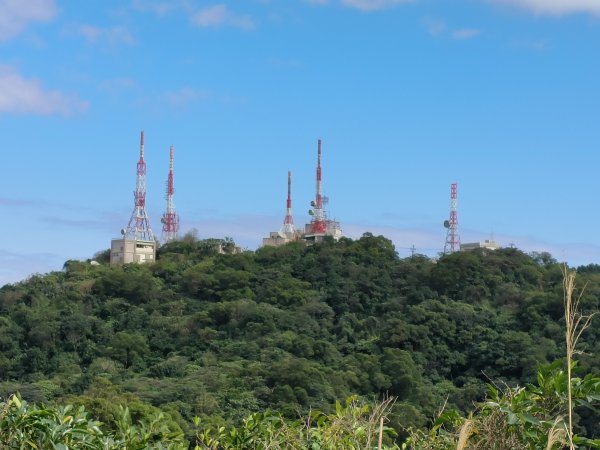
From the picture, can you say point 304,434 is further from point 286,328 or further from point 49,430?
point 286,328

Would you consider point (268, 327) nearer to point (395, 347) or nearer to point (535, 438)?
point (395, 347)

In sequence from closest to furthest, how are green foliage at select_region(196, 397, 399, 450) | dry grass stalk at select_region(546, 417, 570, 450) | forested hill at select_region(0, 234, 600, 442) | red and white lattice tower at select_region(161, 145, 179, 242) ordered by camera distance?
dry grass stalk at select_region(546, 417, 570, 450)
green foliage at select_region(196, 397, 399, 450)
forested hill at select_region(0, 234, 600, 442)
red and white lattice tower at select_region(161, 145, 179, 242)

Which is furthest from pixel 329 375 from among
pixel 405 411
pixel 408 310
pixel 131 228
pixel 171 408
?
pixel 131 228

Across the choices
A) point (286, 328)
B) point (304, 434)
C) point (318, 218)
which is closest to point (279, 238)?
point (318, 218)

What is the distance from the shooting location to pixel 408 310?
37688 mm

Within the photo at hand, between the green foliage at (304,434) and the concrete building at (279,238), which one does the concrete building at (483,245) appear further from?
the green foliage at (304,434)

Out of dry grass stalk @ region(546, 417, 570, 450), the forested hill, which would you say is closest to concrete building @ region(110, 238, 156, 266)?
the forested hill

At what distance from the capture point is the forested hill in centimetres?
2845

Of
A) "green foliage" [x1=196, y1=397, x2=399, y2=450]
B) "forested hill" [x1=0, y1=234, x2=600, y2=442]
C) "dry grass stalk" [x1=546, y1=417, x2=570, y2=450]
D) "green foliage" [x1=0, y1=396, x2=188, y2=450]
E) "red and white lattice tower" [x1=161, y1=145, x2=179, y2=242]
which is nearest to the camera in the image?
"dry grass stalk" [x1=546, y1=417, x2=570, y2=450]

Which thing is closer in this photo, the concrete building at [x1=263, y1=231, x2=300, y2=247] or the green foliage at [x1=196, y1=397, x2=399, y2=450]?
the green foliage at [x1=196, y1=397, x2=399, y2=450]

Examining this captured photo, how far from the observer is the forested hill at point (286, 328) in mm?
28453

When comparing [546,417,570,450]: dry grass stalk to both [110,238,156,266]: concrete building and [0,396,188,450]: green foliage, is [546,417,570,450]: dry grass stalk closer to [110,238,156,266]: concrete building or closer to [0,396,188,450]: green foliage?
[0,396,188,450]: green foliage

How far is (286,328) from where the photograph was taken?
121ft

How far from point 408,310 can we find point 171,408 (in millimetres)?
15304
